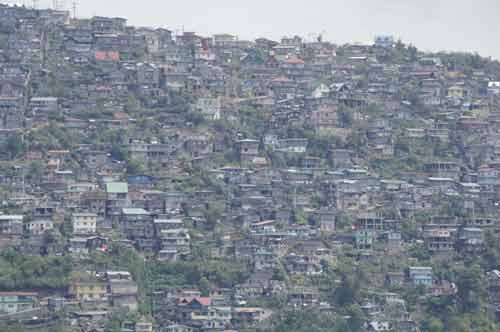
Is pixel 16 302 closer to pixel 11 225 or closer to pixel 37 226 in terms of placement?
pixel 11 225

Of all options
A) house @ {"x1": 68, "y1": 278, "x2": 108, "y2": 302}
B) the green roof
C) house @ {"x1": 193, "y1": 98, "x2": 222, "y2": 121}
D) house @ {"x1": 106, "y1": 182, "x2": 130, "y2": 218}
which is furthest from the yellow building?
house @ {"x1": 193, "y1": 98, "x2": 222, "y2": 121}

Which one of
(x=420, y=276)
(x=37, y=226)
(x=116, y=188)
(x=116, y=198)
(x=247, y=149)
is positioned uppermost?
(x=247, y=149)

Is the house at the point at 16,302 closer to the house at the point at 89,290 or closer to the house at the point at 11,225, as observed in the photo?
the house at the point at 89,290

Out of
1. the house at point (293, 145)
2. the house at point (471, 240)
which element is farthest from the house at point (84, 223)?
the house at point (293, 145)

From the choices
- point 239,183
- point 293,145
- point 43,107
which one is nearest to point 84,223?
point 239,183

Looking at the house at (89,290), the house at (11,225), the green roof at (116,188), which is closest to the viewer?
the house at (89,290)

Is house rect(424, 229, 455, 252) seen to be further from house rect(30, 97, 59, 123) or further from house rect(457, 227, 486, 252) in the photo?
house rect(30, 97, 59, 123)

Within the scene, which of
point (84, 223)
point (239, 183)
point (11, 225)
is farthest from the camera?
point (239, 183)
